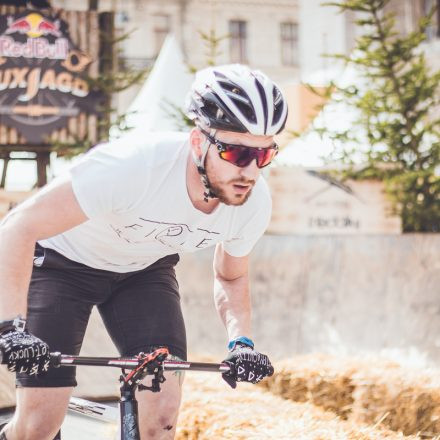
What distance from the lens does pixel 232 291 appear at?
3.57 metres

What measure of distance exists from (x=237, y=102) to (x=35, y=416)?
1428 millimetres

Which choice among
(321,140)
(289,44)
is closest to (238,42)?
(289,44)

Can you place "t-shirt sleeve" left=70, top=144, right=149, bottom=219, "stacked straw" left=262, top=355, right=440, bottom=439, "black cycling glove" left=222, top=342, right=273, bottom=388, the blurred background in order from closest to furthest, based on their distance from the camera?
"t-shirt sleeve" left=70, top=144, right=149, bottom=219 < "black cycling glove" left=222, top=342, right=273, bottom=388 < "stacked straw" left=262, top=355, right=440, bottom=439 < the blurred background

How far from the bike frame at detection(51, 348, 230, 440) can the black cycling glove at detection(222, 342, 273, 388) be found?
0.07m

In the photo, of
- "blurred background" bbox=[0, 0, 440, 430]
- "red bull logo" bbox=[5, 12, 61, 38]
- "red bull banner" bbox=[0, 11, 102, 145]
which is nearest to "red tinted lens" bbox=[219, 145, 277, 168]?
"blurred background" bbox=[0, 0, 440, 430]

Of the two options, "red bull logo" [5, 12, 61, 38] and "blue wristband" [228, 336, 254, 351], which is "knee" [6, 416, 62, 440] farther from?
"red bull logo" [5, 12, 61, 38]

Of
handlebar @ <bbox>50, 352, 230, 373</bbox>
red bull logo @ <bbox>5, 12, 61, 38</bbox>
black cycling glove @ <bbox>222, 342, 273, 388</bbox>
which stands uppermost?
red bull logo @ <bbox>5, 12, 61, 38</bbox>

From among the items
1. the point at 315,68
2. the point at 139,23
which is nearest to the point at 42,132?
the point at 315,68

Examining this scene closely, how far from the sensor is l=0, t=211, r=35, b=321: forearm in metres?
2.71

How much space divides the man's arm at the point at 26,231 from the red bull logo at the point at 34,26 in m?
9.46

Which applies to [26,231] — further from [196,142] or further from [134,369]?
[196,142]

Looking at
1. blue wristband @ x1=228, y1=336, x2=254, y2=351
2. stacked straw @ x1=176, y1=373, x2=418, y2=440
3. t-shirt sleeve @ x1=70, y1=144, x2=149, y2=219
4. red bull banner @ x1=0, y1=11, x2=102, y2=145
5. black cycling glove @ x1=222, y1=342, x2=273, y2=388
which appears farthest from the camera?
red bull banner @ x1=0, y1=11, x2=102, y2=145

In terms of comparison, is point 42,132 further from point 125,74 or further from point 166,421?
point 166,421

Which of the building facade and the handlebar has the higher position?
the building facade
